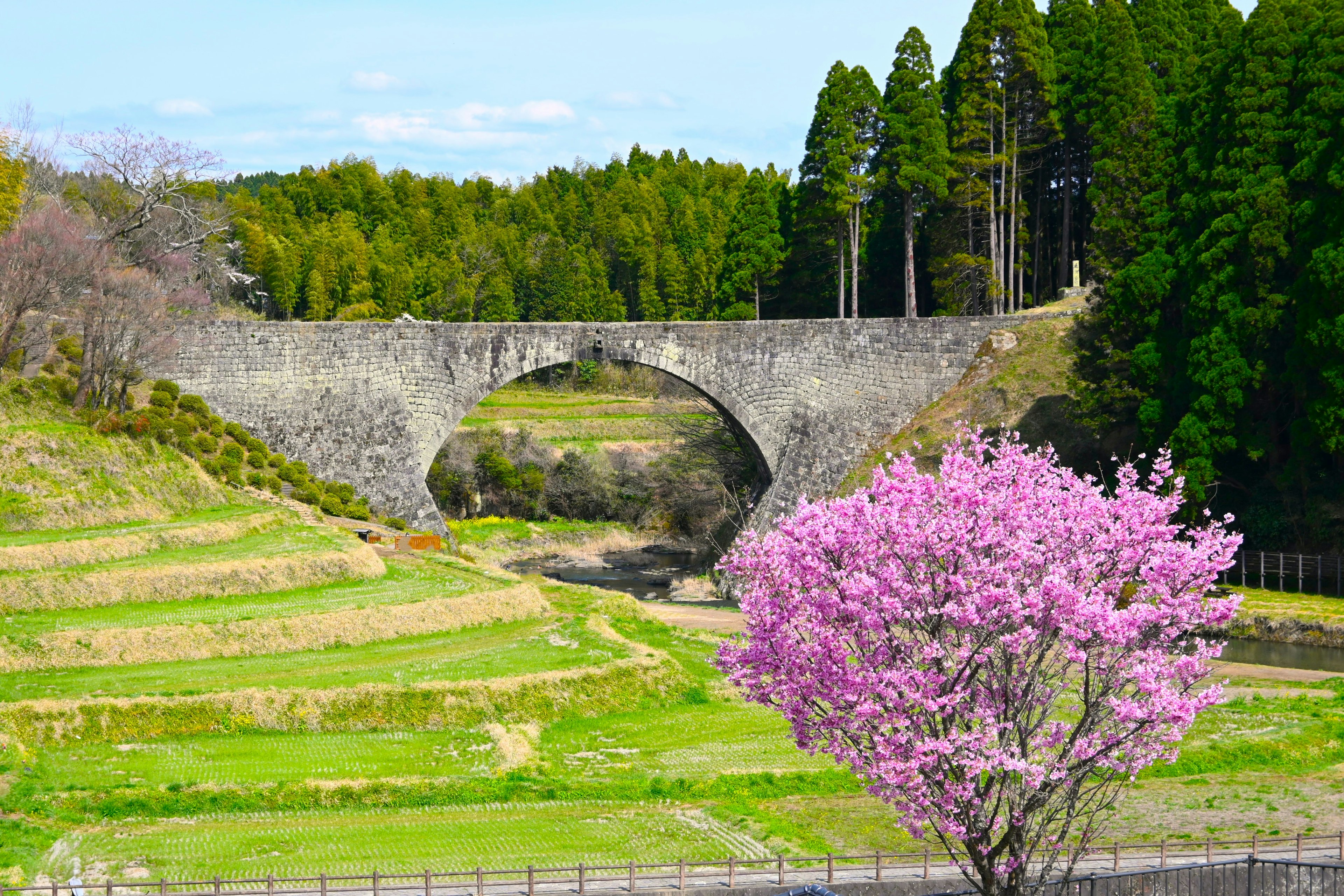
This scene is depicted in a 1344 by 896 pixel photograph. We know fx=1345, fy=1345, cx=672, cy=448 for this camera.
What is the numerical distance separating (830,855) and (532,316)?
74.8 m

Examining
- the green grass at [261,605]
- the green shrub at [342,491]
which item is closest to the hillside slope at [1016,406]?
the green shrub at [342,491]

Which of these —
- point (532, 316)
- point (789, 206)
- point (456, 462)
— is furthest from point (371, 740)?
point (532, 316)

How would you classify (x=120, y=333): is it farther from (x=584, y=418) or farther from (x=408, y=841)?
(x=584, y=418)

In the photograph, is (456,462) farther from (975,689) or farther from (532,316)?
(975,689)

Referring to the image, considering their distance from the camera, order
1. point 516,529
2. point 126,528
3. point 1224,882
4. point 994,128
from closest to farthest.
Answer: point 1224,882, point 126,528, point 994,128, point 516,529

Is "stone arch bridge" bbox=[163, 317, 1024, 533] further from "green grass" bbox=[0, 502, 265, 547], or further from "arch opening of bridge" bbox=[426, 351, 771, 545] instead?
"green grass" bbox=[0, 502, 265, 547]

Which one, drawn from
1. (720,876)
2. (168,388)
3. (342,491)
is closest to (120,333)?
(168,388)

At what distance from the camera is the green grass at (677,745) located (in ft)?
77.3

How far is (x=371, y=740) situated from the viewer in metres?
24.3

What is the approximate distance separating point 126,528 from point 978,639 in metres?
26.2

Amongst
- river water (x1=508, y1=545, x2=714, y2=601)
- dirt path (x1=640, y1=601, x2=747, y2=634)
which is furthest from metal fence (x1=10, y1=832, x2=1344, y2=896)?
river water (x1=508, y1=545, x2=714, y2=601)

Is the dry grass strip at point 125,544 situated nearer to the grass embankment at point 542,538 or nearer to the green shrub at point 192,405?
the green shrub at point 192,405

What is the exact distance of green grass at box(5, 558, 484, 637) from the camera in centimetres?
2802

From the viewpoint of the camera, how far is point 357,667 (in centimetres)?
2731
